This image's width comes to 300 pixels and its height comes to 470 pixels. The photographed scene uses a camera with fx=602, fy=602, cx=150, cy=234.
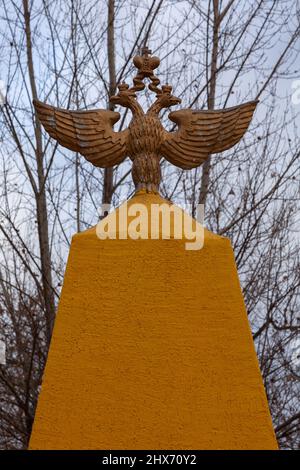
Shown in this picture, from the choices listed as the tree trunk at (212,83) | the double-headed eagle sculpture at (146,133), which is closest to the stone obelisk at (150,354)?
the double-headed eagle sculpture at (146,133)

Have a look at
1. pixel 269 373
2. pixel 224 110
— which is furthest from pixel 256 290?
pixel 224 110

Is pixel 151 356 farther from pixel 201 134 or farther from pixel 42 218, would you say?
pixel 42 218

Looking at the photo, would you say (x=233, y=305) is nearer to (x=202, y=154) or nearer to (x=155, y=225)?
(x=155, y=225)

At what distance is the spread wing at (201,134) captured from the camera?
265cm

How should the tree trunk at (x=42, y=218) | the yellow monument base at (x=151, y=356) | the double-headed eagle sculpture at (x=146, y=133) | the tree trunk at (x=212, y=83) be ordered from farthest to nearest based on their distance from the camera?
the tree trunk at (x=212, y=83) < the tree trunk at (x=42, y=218) < the double-headed eagle sculpture at (x=146, y=133) < the yellow monument base at (x=151, y=356)

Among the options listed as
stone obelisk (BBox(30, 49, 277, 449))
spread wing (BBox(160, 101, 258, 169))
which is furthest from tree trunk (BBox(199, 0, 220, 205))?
stone obelisk (BBox(30, 49, 277, 449))

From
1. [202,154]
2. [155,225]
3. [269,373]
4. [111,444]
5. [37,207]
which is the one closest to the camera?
[111,444]

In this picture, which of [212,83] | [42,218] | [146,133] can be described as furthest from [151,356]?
[212,83]

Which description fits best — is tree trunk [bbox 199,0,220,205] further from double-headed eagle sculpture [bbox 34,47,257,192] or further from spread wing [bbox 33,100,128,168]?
spread wing [bbox 33,100,128,168]

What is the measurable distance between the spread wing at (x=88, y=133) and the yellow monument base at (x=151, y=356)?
48 centimetres

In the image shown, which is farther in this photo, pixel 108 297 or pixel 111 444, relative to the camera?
pixel 108 297

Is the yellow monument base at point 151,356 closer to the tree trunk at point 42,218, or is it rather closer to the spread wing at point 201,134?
the spread wing at point 201,134
